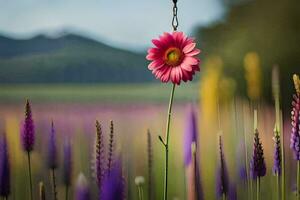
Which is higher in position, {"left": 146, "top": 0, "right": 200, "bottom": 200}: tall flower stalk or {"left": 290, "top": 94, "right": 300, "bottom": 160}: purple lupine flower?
{"left": 146, "top": 0, "right": 200, "bottom": 200}: tall flower stalk

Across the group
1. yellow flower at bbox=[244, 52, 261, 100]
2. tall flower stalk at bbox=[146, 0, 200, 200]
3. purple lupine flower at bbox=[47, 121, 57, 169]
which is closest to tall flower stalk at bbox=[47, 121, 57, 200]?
purple lupine flower at bbox=[47, 121, 57, 169]

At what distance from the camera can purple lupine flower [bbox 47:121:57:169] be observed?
2174 mm

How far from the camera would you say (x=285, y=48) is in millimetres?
2955

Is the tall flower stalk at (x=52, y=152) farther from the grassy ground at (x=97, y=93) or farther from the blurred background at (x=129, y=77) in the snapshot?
the grassy ground at (x=97, y=93)

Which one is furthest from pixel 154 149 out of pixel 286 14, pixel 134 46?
pixel 286 14

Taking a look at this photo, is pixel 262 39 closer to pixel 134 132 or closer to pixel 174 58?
pixel 174 58

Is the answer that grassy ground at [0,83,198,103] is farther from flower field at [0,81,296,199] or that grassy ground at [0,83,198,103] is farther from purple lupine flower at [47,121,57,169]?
purple lupine flower at [47,121,57,169]

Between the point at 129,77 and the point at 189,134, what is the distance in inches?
14.5

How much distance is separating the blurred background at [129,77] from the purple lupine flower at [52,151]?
7 cm

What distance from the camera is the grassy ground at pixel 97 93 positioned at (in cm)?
231

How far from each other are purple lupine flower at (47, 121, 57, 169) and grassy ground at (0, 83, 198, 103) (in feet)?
0.58

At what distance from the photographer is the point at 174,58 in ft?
7.66

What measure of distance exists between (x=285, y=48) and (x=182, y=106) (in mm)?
737

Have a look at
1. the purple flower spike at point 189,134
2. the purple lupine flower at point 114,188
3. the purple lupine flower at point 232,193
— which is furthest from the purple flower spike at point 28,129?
the purple lupine flower at point 232,193
